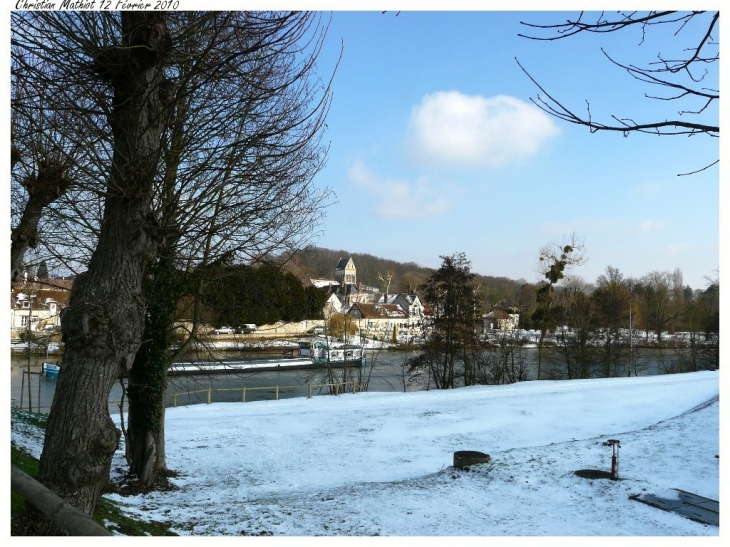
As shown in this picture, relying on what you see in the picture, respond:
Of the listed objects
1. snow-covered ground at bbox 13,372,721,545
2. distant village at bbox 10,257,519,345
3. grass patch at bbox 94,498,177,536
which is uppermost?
distant village at bbox 10,257,519,345

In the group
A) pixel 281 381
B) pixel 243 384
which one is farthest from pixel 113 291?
pixel 281 381

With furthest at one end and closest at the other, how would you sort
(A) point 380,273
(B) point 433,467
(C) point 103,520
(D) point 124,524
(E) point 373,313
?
1. (A) point 380,273
2. (E) point 373,313
3. (B) point 433,467
4. (D) point 124,524
5. (C) point 103,520

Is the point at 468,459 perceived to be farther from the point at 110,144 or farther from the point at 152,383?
the point at 110,144

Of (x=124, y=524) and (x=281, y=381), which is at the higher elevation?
(x=124, y=524)

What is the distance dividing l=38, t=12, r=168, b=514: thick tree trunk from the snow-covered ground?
255 centimetres

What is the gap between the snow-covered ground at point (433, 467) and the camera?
7379 mm

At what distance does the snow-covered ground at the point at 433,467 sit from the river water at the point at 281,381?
6.36 metres

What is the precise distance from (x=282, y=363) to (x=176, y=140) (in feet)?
103

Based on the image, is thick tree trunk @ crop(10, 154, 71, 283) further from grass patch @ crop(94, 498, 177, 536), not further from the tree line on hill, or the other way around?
the tree line on hill

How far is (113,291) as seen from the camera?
5074mm

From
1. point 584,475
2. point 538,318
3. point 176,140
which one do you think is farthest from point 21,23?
point 538,318

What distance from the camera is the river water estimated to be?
2486cm

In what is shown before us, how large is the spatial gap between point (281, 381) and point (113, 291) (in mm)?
29050

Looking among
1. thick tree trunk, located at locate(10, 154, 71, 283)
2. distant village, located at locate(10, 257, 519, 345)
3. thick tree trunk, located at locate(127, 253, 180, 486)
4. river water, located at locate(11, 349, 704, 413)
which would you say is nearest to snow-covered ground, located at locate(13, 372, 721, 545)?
thick tree trunk, located at locate(127, 253, 180, 486)
